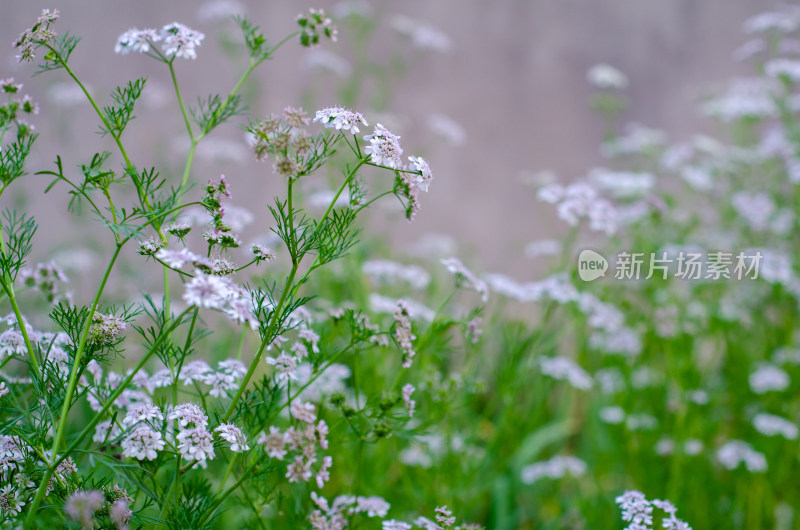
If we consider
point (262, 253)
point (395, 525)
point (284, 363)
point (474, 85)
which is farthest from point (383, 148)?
point (474, 85)

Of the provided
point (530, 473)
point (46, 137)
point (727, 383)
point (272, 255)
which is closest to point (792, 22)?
point (727, 383)

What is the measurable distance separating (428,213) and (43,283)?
2645 mm

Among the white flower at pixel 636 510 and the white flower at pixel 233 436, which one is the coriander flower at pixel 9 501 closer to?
the white flower at pixel 233 436

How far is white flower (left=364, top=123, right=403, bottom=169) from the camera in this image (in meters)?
0.77

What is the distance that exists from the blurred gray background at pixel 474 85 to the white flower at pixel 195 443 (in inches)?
94.8

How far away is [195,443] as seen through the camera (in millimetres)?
A: 715

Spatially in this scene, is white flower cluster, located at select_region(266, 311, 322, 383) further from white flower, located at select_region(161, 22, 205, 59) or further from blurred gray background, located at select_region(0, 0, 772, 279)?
blurred gray background, located at select_region(0, 0, 772, 279)

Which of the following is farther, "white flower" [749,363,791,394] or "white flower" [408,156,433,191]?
"white flower" [749,363,791,394]

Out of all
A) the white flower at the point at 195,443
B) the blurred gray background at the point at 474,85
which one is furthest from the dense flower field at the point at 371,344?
the blurred gray background at the point at 474,85

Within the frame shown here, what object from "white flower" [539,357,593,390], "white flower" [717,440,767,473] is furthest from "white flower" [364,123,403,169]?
"white flower" [717,440,767,473]

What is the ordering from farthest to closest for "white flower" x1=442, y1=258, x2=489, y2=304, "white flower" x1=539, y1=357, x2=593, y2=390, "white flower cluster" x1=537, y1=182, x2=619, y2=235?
"white flower" x1=539, y1=357, x2=593, y2=390 → "white flower cluster" x1=537, y1=182, x2=619, y2=235 → "white flower" x1=442, y1=258, x2=489, y2=304

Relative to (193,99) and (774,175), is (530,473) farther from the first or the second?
(193,99)

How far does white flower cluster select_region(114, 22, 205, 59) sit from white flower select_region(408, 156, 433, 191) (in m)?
0.32

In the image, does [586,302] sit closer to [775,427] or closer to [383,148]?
[775,427]
